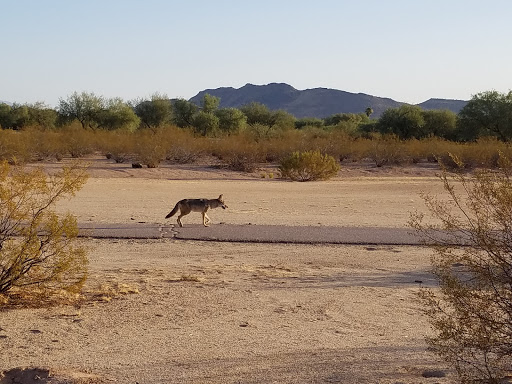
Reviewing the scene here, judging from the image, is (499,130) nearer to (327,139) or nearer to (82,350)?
(327,139)

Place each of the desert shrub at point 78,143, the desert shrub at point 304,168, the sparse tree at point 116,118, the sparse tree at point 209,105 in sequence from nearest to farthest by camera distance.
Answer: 1. the desert shrub at point 304,168
2. the desert shrub at point 78,143
3. the sparse tree at point 116,118
4. the sparse tree at point 209,105

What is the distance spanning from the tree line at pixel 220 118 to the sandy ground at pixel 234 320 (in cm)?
4780

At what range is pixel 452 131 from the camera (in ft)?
233

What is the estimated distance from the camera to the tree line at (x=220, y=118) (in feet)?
211

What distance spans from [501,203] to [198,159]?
4381 centimetres

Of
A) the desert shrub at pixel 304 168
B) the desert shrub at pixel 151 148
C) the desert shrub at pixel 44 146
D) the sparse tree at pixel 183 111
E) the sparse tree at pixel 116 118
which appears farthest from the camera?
the sparse tree at pixel 183 111

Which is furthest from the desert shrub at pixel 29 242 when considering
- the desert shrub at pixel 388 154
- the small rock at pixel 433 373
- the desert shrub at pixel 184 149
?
the desert shrub at pixel 388 154

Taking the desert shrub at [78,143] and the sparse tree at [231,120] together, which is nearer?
the desert shrub at [78,143]

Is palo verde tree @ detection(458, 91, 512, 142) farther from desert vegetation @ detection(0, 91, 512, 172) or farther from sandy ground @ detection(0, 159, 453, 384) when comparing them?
sandy ground @ detection(0, 159, 453, 384)

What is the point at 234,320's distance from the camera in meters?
9.84

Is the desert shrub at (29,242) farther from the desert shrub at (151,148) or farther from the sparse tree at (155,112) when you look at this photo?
the sparse tree at (155,112)

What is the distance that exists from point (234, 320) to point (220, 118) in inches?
2621

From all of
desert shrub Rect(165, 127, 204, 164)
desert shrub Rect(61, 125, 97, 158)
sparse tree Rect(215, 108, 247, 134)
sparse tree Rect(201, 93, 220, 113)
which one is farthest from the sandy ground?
sparse tree Rect(201, 93, 220, 113)

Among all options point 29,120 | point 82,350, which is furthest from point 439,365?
point 29,120
